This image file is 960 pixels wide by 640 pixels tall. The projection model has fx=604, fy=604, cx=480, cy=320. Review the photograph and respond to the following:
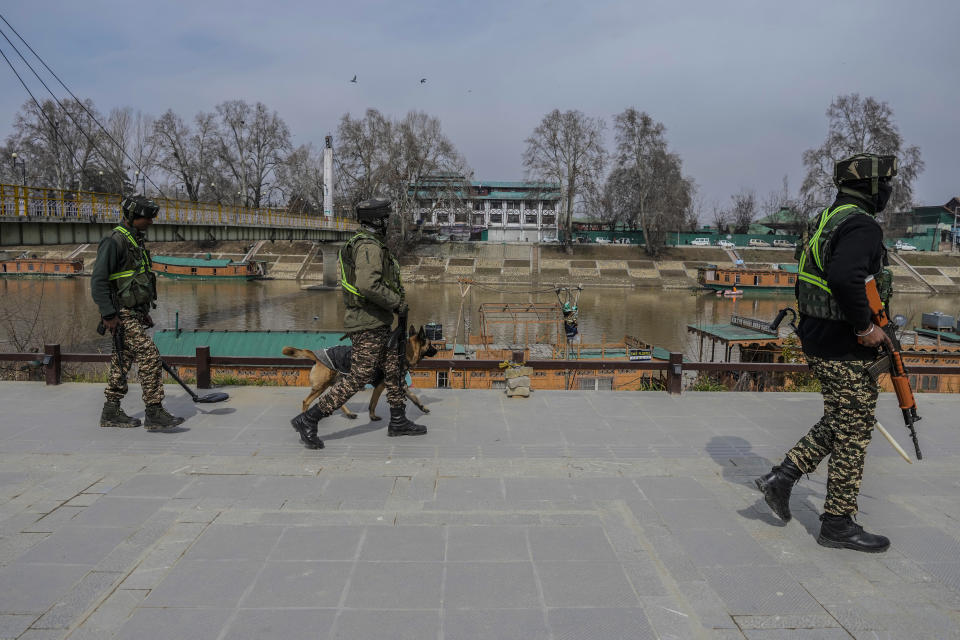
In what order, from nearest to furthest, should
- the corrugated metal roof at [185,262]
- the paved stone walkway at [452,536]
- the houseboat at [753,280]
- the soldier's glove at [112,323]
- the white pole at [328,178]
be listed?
the paved stone walkway at [452,536] < the soldier's glove at [112,323] < the houseboat at [753,280] < the corrugated metal roof at [185,262] < the white pole at [328,178]

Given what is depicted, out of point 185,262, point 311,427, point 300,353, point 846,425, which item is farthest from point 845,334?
point 185,262

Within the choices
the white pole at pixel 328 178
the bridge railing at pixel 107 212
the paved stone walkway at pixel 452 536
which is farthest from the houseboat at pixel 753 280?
the paved stone walkway at pixel 452 536

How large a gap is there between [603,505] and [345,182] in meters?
56.4

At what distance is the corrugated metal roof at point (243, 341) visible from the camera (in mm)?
13500

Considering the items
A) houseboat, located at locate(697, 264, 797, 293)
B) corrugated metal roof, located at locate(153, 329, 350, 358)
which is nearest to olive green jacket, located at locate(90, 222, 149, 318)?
corrugated metal roof, located at locate(153, 329, 350, 358)

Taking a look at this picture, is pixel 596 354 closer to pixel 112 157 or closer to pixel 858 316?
pixel 858 316

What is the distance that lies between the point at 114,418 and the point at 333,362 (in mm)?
2009

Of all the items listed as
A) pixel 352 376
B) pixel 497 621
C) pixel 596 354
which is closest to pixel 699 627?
pixel 497 621

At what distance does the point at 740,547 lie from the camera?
11.1 feet

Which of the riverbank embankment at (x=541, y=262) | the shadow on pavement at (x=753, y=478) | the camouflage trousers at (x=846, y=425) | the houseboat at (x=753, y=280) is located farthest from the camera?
the riverbank embankment at (x=541, y=262)

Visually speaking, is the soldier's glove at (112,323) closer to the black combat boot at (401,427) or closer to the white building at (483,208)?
the black combat boot at (401,427)

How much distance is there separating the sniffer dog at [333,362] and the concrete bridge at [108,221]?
15.7 meters

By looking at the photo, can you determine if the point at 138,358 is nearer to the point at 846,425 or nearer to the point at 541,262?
the point at 846,425

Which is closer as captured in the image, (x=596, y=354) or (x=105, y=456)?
(x=105, y=456)
